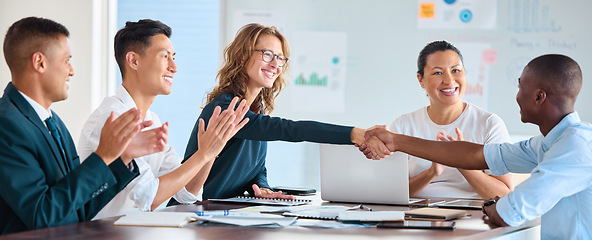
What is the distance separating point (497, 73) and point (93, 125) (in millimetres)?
2811

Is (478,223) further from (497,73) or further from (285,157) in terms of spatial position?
(285,157)

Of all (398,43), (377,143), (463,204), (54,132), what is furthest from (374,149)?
(398,43)

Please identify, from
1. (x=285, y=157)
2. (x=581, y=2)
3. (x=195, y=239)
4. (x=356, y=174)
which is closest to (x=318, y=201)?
(x=356, y=174)

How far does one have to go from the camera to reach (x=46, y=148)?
184 cm

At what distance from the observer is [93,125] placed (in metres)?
2.25

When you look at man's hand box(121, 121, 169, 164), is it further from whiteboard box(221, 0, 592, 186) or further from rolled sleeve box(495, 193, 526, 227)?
whiteboard box(221, 0, 592, 186)

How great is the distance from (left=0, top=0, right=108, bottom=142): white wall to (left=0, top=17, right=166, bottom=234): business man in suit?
309 cm

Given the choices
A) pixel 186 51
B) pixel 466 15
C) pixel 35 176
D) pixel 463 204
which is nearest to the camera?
pixel 35 176

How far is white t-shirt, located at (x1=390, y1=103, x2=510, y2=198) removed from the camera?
112 inches

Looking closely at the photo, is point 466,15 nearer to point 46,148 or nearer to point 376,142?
point 376,142


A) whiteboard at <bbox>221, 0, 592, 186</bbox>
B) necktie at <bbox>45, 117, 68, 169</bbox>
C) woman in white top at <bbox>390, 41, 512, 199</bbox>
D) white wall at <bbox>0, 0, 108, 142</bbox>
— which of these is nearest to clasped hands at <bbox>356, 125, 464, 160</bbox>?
woman in white top at <bbox>390, 41, 512, 199</bbox>

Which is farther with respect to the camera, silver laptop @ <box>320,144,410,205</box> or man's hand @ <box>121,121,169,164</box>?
silver laptop @ <box>320,144,410,205</box>

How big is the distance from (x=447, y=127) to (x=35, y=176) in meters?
1.90

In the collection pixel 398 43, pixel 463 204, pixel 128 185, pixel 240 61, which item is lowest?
pixel 463 204
